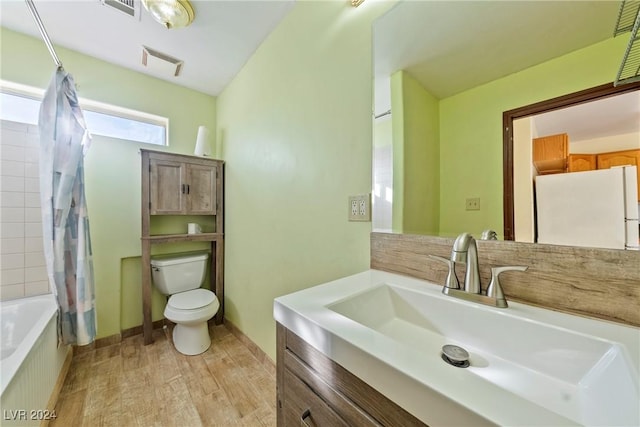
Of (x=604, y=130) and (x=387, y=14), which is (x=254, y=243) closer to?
(x=387, y=14)

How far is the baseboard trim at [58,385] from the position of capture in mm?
1233

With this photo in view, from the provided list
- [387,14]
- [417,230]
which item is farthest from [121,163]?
[417,230]

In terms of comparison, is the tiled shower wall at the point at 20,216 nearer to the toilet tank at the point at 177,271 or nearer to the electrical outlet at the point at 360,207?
the toilet tank at the point at 177,271

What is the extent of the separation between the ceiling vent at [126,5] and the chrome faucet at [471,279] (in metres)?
2.13

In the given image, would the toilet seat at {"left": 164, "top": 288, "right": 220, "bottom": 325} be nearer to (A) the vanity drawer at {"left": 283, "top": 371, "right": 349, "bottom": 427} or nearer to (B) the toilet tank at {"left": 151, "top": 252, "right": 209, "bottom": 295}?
(B) the toilet tank at {"left": 151, "top": 252, "right": 209, "bottom": 295}

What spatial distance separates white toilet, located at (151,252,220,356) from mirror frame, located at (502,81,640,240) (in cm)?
191

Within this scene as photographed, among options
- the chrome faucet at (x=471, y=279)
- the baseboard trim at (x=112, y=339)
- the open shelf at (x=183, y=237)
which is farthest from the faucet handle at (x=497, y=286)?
the baseboard trim at (x=112, y=339)

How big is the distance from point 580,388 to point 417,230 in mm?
561

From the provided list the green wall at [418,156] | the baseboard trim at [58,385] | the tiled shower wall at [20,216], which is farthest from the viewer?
the tiled shower wall at [20,216]

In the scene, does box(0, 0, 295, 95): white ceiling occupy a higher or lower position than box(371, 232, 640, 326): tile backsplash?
higher

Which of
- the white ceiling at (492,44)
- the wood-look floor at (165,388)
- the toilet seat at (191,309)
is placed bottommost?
the wood-look floor at (165,388)

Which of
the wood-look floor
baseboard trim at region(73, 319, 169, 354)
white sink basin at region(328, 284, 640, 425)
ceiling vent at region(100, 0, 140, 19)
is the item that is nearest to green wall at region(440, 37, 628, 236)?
white sink basin at region(328, 284, 640, 425)

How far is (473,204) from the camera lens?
82 centimetres

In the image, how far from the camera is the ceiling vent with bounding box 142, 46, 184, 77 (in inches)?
70.7
